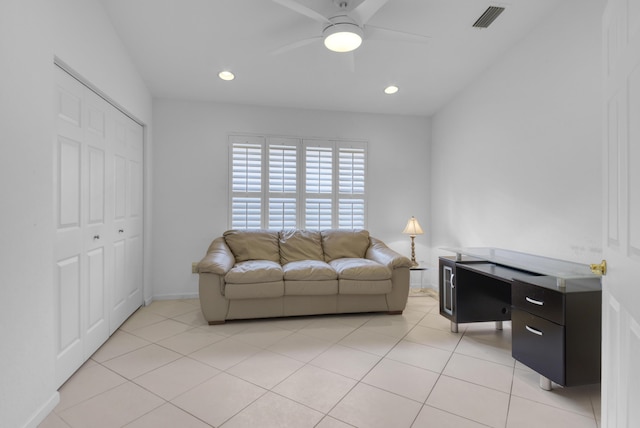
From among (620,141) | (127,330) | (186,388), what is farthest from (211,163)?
(620,141)

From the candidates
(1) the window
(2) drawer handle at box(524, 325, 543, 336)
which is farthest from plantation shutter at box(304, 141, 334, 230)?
(2) drawer handle at box(524, 325, 543, 336)

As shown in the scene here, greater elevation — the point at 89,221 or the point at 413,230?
the point at 89,221

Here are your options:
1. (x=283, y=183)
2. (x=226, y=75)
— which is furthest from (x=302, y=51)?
(x=283, y=183)

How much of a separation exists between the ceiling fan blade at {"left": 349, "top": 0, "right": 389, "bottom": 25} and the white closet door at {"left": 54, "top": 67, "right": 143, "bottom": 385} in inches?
75.2

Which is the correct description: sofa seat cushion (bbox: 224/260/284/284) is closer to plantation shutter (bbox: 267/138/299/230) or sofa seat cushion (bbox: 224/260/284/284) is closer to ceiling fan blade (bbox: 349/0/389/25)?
plantation shutter (bbox: 267/138/299/230)

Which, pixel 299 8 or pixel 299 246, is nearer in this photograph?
pixel 299 8

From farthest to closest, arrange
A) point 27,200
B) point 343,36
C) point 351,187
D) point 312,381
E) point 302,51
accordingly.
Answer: point 351,187, point 302,51, point 343,36, point 312,381, point 27,200

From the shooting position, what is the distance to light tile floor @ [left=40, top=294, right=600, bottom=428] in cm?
167

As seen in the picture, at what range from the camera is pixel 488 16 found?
2.44m

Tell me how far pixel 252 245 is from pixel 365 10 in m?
2.67

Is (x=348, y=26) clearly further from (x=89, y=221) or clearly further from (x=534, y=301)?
(x=89, y=221)

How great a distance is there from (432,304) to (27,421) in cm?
356

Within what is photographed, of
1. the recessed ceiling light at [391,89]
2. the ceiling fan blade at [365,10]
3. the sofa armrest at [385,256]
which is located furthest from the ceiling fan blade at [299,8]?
the sofa armrest at [385,256]

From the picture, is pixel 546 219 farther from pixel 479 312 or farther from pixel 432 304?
pixel 432 304
